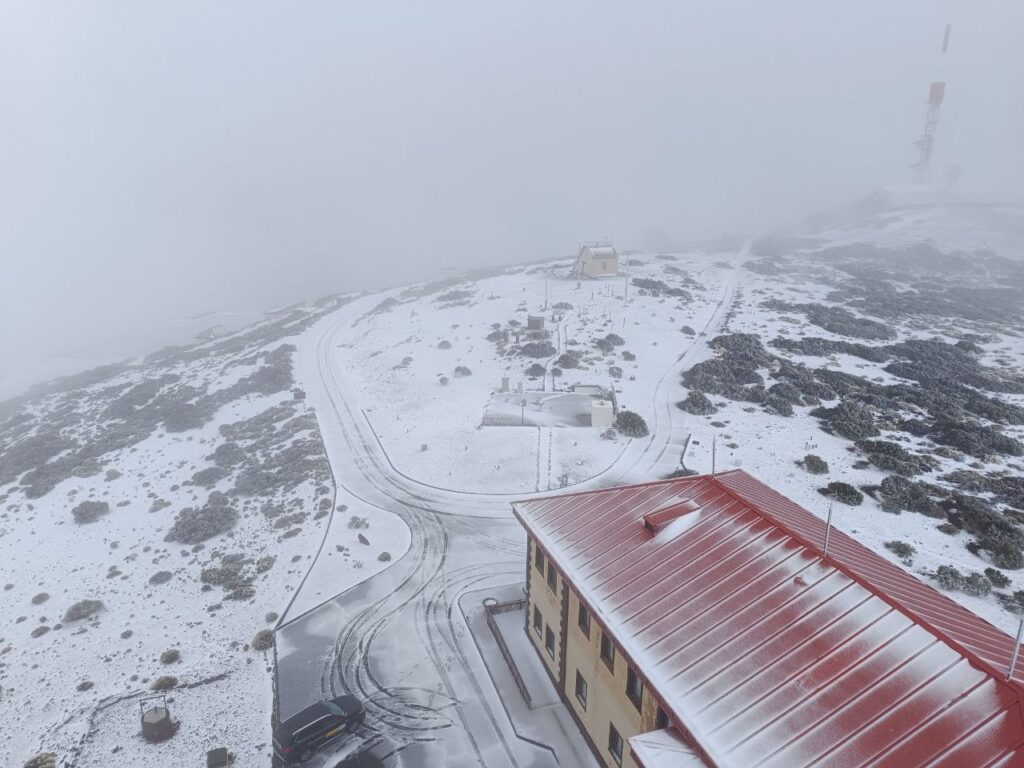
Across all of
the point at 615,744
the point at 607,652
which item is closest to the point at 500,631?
the point at 615,744

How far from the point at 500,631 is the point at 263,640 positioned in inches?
445

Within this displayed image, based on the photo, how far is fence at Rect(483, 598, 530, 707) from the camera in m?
23.8

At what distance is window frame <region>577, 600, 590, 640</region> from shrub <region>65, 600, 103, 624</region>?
89.0ft

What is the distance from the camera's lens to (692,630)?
1612 cm

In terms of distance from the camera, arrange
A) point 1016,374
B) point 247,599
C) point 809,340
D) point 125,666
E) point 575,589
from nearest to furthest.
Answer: point 575,589
point 125,666
point 247,599
point 1016,374
point 809,340

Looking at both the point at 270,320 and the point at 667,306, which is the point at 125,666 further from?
the point at 270,320

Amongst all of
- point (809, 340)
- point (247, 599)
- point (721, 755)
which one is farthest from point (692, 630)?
point (809, 340)

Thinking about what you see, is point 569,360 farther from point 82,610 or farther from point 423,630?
point 82,610

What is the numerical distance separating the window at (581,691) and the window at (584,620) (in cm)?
215

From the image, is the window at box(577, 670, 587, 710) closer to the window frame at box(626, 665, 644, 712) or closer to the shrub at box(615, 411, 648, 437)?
the window frame at box(626, 665, 644, 712)

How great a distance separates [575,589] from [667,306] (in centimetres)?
6127

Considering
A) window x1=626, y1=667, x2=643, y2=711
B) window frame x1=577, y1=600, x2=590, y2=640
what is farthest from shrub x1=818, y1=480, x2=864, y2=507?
window x1=626, y1=667, x2=643, y2=711

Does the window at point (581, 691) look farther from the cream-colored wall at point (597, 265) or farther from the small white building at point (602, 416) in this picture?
the cream-colored wall at point (597, 265)

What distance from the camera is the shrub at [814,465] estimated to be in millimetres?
36594
